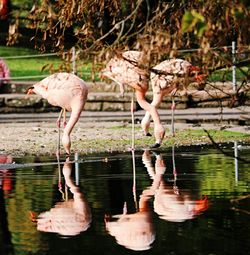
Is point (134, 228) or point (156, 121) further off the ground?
point (156, 121)

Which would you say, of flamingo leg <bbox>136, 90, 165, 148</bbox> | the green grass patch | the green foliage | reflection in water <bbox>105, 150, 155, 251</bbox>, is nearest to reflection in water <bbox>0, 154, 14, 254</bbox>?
reflection in water <bbox>105, 150, 155, 251</bbox>

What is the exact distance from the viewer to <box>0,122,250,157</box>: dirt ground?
60.6 feet

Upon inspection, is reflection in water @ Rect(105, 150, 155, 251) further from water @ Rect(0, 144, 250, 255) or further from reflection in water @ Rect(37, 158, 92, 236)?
reflection in water @ Rect(37, 158, 92, 236)

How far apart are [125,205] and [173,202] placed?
466 millimetres

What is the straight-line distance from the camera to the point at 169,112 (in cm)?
2536

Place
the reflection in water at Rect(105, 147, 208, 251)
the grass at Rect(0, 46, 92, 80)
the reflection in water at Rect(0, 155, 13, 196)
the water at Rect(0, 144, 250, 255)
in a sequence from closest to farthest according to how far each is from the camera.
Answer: the water at Rect(0, 144, 250, 255) → the reflection in water at Rect(105, 147, 208, 251) → the reflection in water at Rect(0, 155, 13, 196) → the grass at Rect(0, 46, 92, 80)

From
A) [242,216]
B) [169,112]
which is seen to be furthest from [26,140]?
[242,216]

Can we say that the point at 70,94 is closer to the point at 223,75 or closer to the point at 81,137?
the point at 81,137

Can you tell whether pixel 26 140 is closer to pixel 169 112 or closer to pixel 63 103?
pixel 63 103

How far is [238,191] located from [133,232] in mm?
2804

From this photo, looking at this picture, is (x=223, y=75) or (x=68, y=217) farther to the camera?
(x=68, y=217)

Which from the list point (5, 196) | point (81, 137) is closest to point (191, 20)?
point (5, 196)

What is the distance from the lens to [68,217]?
35.4ft

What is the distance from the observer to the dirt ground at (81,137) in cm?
1847
